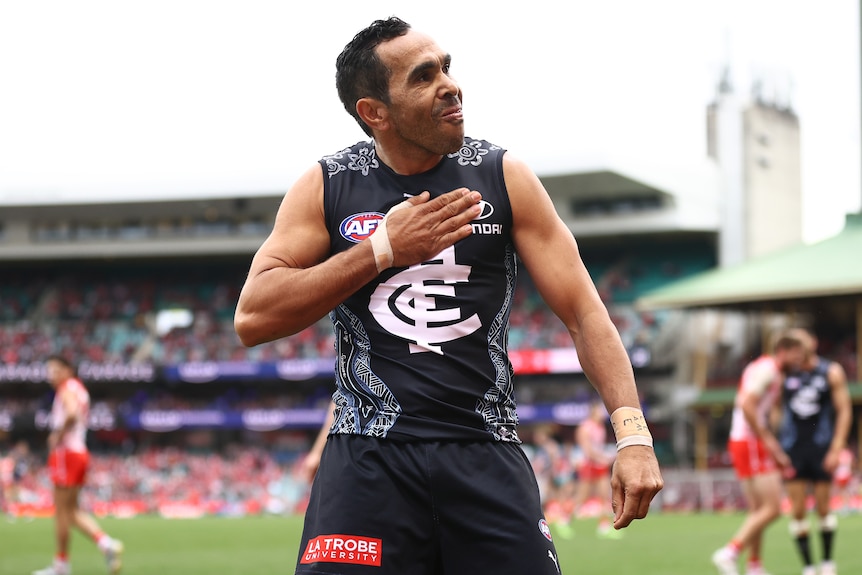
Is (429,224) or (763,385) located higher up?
(429,224)

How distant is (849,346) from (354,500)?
120 ft

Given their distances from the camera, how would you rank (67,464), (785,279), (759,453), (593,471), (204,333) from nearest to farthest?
1. (759,453)
2. (67,464)
3. (593,471)
4. (785,279)
5. (204,333)

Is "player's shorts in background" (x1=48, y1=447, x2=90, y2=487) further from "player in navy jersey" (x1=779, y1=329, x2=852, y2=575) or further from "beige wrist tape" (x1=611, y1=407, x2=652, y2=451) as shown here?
"beige wrist tape" (x1=611, y1=407, x2=652, y2=451)

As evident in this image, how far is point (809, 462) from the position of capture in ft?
33.5

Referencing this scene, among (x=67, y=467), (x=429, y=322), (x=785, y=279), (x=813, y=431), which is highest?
(x=785, y=279)

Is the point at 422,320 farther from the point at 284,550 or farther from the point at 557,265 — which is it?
the point at 284,550

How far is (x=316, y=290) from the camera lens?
3.20 m

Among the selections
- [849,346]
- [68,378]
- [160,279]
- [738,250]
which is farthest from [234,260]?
[68,378]

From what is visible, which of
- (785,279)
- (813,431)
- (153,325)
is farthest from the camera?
(153,325)

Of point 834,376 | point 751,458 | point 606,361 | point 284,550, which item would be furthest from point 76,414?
point 606,361

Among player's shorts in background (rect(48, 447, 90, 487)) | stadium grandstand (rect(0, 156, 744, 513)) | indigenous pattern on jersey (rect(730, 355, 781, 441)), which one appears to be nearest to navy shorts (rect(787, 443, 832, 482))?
indigenous pattern on jersey (rect(730, 355, 781, 441))

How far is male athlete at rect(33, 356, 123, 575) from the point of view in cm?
1123

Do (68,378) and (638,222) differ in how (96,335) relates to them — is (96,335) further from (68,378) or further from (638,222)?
(68,378)

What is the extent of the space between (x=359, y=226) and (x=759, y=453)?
7638 mm
